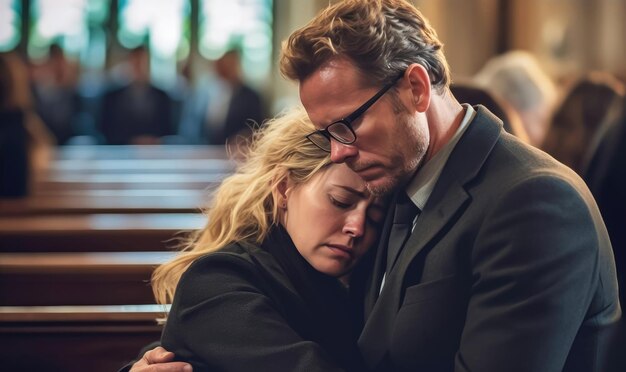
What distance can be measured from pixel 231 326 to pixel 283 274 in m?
0.20

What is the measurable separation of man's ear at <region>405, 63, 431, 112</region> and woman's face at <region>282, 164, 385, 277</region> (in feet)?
0.91

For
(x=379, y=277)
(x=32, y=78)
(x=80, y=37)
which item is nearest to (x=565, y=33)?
(x=32, y=78)

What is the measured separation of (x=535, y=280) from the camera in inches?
69.6

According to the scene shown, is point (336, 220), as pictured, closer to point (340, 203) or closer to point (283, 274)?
point (340, 203)

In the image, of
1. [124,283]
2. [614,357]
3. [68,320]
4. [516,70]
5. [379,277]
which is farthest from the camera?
[516,70]

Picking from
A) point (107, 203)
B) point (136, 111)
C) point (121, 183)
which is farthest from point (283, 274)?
point (136, 111)

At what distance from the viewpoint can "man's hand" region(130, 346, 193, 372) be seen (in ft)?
7.24

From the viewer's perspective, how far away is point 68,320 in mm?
3494

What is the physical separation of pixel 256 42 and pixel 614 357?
18061 millimetres

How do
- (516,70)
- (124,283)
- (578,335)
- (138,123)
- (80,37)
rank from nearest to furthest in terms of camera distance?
(578,335), (124,283), (516,70), (138,123), (80,37)

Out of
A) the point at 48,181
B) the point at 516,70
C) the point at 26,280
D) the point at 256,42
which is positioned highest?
the point at 516,70

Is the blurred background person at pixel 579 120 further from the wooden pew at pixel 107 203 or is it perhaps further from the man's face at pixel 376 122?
the man's face at pixel 376 122

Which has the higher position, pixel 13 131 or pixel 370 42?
pixel 370 42

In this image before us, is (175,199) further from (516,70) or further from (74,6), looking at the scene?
(74,6)
